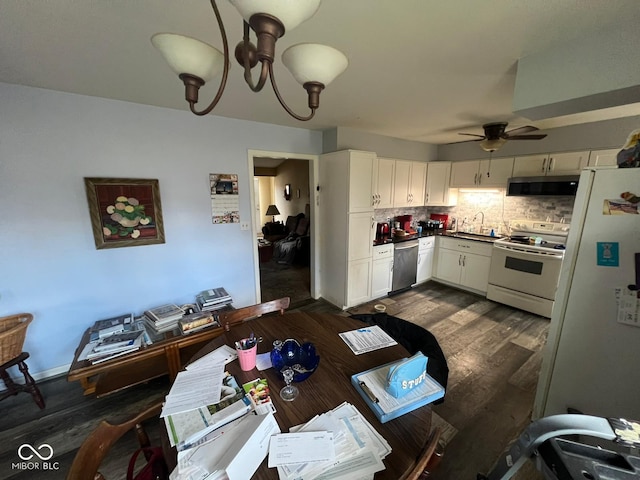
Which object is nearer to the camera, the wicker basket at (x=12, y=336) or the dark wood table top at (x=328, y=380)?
the dark wood table top at (x=328, y=380)

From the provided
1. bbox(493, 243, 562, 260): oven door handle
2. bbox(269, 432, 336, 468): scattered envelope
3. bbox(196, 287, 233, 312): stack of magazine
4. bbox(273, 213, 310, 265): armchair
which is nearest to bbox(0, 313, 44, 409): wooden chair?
bbox(196, 287, 233, 312): stack of magazine

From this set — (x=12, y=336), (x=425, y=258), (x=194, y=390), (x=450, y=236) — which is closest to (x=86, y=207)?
(x=12, y=336)

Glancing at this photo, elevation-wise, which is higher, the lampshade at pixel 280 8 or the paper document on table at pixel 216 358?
the lampshade at pixel 280 8

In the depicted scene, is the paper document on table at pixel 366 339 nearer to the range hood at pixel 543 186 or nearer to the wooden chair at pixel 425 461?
the wooden chair at pixel 425 461

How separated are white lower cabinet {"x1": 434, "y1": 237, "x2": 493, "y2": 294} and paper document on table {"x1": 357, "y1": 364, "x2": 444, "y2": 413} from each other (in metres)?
3.36

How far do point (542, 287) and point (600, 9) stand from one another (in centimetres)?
308

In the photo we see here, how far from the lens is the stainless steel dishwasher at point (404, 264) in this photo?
12.7 ft

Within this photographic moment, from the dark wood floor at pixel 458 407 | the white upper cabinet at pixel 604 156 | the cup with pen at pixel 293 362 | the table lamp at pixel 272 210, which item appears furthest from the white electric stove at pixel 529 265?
the table lamp at pixel 272 210

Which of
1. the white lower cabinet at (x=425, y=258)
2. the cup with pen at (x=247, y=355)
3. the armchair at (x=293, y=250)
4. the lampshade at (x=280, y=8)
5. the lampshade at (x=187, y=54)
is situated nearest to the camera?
the lampshade at (x=280, y=8)

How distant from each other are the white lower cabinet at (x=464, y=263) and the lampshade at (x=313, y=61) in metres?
3.75

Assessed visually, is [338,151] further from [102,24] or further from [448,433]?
[448,433]

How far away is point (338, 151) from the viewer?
10.6ft

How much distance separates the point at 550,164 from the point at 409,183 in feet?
5.83

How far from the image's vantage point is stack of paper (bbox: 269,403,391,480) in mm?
732
